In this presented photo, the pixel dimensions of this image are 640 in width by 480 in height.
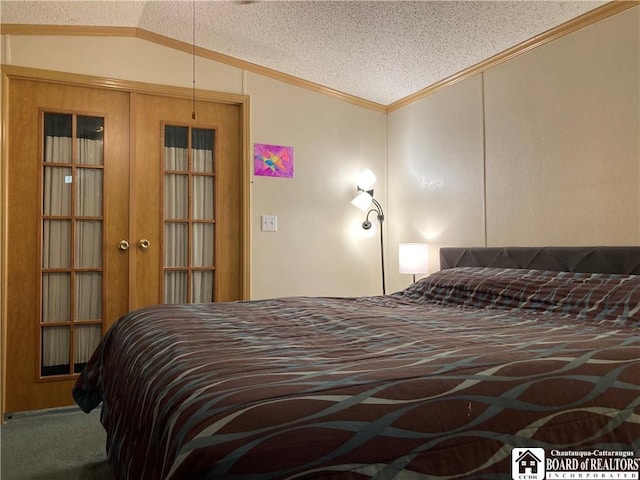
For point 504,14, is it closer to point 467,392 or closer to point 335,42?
point 335,42

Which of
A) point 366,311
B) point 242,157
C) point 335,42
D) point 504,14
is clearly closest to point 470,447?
point 366,311

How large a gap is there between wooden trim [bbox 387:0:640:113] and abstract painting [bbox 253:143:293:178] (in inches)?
41.6

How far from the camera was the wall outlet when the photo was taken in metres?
3.47

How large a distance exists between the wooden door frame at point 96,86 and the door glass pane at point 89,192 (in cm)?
40

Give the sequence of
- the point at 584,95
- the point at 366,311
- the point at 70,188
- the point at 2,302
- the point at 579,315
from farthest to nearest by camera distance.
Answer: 1. the point at 70,188
2. the point at 2,302
3. the point at 584,95
4. the point at 366,311
5. the point at 579,315

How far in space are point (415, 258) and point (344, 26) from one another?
1575 millimetres

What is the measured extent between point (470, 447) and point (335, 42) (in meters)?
2.62

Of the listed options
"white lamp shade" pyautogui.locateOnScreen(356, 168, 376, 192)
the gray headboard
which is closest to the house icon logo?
the gray headboard

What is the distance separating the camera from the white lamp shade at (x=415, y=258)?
10.9 feet

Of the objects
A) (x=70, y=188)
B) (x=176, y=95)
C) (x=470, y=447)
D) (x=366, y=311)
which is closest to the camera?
(x=470, y=447)

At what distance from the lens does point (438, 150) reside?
3.40 metres

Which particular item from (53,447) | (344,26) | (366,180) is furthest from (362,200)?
(53,447)

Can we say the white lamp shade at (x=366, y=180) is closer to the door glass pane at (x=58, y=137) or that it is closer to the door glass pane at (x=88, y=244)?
the door glass pane at (x=88, y=244)

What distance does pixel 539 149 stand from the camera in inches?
105
